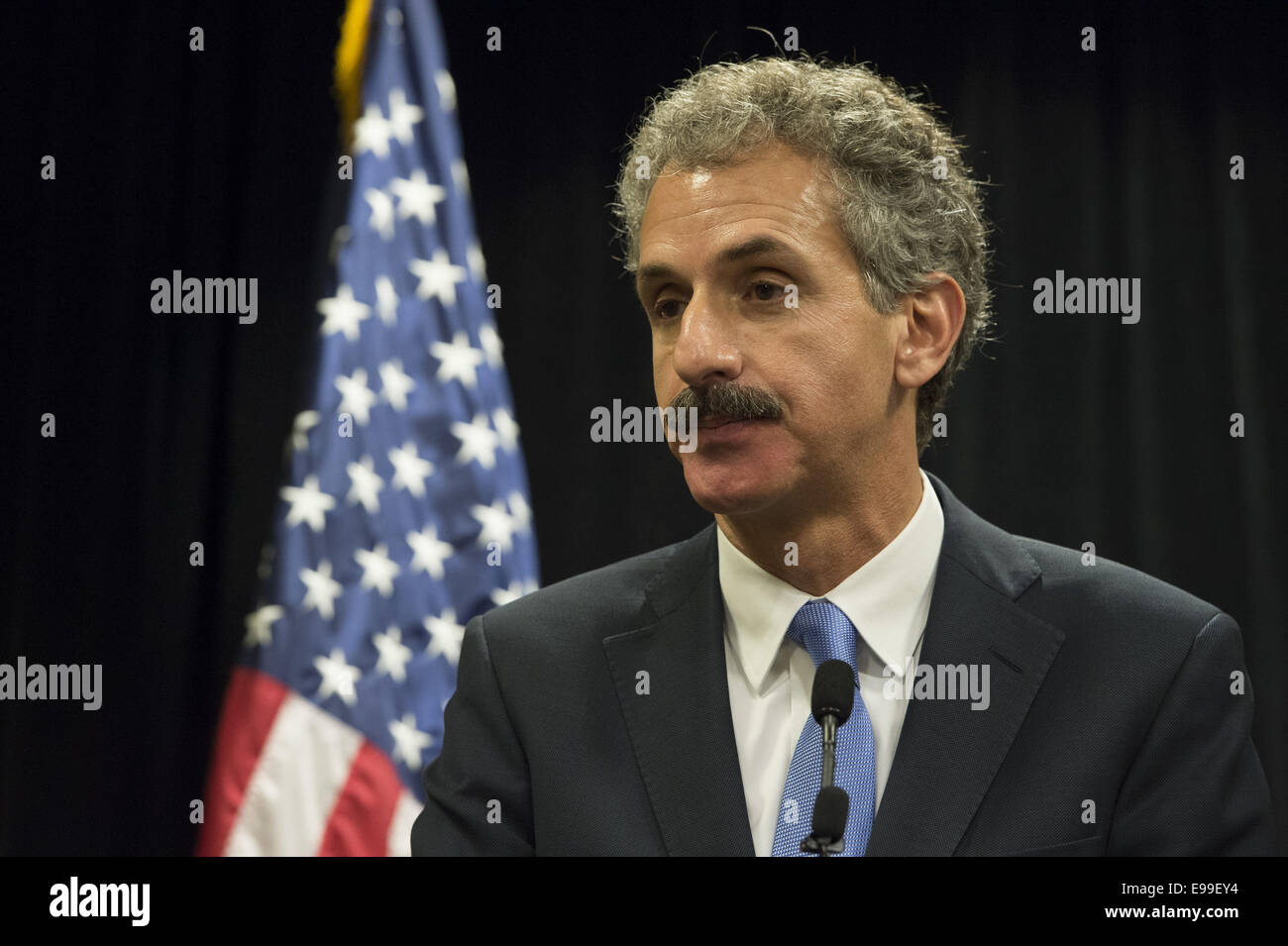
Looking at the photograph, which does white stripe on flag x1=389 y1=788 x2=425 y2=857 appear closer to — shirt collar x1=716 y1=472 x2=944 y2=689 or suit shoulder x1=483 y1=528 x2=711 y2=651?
suit shoulder x1=483 y1=528 x2=711 y2=651

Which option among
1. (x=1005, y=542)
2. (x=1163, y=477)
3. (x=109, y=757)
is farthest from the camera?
(x=109, y=757)

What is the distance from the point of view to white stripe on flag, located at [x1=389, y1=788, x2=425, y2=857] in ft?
11.0

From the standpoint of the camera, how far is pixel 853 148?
1.76 meters

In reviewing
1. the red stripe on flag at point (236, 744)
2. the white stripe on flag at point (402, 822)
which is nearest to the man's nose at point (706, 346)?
the white stripe on flag at point (402, 822)

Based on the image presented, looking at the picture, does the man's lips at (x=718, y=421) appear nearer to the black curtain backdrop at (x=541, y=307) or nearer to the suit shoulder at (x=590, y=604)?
the suit shoulder at (x=590, y=604)

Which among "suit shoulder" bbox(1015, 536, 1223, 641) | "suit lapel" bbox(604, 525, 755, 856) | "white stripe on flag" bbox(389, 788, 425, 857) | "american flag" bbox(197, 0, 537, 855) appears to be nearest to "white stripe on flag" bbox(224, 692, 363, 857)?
"american flag" bbox(197, 0, 537, 855)

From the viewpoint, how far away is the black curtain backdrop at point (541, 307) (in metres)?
3.33

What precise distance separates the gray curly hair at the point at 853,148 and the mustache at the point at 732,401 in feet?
0.82

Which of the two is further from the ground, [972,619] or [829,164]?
[829,164]

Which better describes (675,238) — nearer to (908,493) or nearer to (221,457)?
(908,493)

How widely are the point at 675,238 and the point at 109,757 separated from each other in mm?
2646

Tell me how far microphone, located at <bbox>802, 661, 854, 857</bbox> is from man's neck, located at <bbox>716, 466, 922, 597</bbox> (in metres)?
0.35
